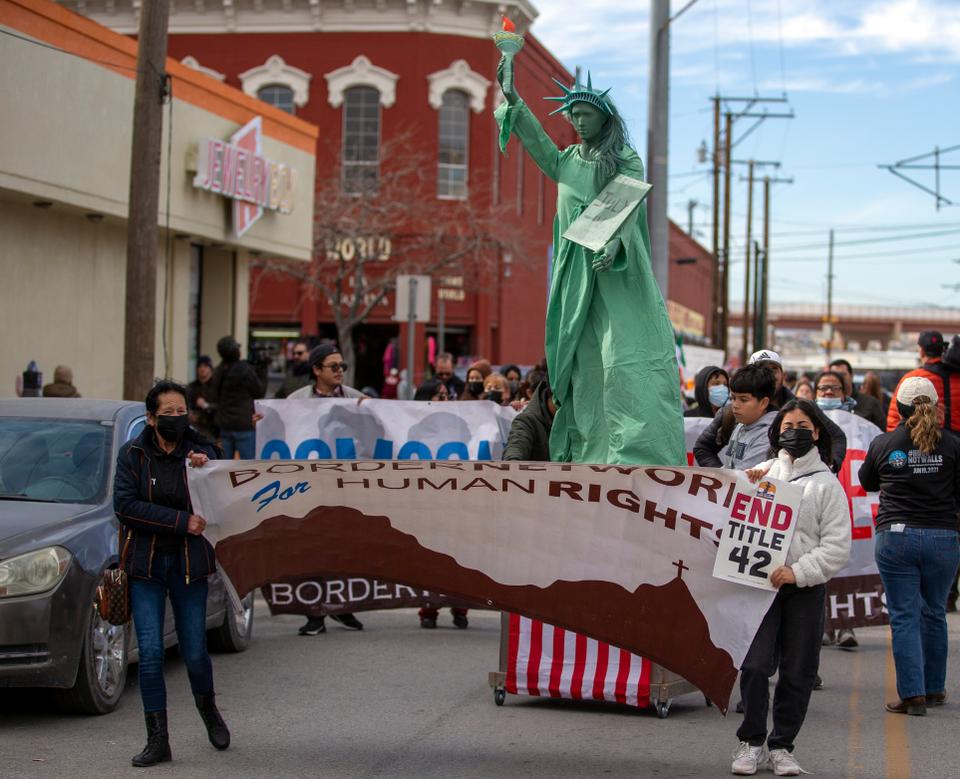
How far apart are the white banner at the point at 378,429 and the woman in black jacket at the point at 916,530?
3.67 metres

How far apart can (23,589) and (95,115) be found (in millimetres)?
11558

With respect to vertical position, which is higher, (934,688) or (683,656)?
(683,656)

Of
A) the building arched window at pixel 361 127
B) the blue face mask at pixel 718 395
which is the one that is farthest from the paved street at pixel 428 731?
the building arched window at pixel 361 127

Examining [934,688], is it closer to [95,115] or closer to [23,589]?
[23,589]

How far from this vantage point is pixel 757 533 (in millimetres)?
6074

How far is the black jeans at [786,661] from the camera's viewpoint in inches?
242

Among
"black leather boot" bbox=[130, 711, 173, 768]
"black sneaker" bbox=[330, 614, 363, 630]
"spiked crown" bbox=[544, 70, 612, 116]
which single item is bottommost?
"black sneaker" bbox=[330, 614, 363, 630]

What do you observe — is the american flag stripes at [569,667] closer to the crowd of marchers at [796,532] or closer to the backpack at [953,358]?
the crowd of marchers at [796,532]

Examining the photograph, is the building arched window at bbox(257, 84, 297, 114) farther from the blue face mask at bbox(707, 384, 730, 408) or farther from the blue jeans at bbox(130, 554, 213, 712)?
the blue jeans at bbox(130, 554, 213, 712)

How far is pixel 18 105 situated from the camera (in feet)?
51.7

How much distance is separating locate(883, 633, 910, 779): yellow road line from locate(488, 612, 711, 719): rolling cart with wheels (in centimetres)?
103

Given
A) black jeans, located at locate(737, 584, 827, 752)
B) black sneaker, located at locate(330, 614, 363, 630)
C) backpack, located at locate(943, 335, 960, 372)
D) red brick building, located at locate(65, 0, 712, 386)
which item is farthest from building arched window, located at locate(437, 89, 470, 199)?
black jeans, located at locate(737, 584, 827, 752)

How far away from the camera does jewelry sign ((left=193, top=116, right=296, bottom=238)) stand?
2003cm

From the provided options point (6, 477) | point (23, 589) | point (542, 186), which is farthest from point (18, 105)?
point (542, 186)
